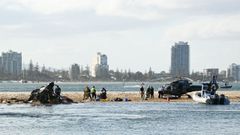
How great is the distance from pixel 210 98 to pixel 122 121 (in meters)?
27.6

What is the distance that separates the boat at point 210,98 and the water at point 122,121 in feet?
21.4

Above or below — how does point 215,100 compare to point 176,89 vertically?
below

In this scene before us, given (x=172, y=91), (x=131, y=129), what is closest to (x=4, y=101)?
(x=172, y=91)

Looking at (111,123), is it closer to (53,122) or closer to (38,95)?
(53,122)

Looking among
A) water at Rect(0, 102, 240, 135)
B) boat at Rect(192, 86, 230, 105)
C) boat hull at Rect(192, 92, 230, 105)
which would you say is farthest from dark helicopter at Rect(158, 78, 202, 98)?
water at Rect(0, 102, 240, 135)

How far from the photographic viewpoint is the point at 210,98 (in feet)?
278

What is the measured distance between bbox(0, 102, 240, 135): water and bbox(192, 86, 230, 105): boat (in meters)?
6.53

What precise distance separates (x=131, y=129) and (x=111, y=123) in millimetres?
5332

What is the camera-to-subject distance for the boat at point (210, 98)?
3300 inches

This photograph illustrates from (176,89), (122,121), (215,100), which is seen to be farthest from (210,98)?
(122,121)

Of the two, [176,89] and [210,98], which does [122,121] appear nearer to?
[210,98]

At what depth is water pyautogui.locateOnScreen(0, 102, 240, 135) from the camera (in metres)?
51.2

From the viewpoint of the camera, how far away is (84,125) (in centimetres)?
5609

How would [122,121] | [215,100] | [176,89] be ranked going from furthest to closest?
[176,89]
[215,100]
[122,121]
